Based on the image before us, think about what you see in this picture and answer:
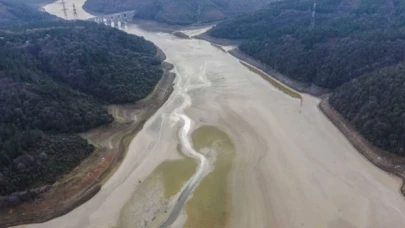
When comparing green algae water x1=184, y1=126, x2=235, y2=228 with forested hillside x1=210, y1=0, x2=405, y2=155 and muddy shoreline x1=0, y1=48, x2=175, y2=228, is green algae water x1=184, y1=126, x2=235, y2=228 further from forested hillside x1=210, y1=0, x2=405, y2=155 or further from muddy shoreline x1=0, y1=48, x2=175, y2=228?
forested hillside x1=210, y1=0, x2=405, y2=155

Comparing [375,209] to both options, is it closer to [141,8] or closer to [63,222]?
[63,222]

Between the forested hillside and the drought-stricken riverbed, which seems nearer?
the drought-stricken riverbed

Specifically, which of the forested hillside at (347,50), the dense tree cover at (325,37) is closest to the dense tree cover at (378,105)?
the forested hillside at (347,50)

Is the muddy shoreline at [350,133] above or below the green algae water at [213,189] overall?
above

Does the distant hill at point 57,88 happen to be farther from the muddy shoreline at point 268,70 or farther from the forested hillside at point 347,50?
the forested hillside at point 347,50

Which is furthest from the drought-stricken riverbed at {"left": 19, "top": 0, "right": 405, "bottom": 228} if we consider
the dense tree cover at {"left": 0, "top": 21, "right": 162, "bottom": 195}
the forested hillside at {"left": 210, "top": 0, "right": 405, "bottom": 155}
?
the dense tree cover at {"left": 0, "top": 21, "right": 162, "bottom": 195}

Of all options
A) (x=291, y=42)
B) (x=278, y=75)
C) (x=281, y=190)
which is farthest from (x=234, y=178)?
(x=291, y=42)

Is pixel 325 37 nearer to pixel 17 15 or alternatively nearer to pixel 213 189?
pixel 213 189

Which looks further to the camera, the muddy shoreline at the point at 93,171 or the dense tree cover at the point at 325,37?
the dense tree cover at the point at 325,37
